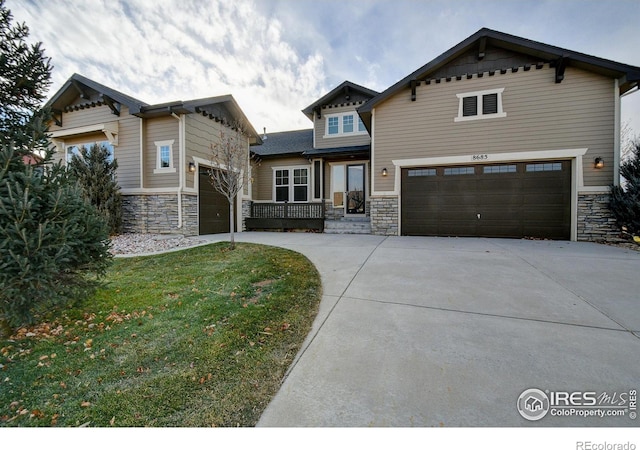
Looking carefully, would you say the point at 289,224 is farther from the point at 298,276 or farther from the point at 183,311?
the point at 183,311

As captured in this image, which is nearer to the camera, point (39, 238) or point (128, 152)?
point (39, 238)

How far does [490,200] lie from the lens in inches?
332

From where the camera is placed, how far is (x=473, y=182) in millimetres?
8594

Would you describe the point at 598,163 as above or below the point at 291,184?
below

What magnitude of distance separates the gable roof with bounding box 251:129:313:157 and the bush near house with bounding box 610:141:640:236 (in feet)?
36.6

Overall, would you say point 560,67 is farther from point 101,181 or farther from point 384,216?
point 101,181

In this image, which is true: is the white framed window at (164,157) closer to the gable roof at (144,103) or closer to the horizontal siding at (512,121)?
the gable roof at (144,103)

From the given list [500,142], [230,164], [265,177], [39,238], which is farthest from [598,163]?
[265,177]

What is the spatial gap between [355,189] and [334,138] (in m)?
3.05

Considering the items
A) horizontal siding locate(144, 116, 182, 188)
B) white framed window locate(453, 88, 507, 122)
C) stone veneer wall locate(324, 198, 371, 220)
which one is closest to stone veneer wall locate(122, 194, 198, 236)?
horizontal siding locate(144, 116, 182, 188)

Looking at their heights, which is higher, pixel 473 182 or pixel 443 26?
pixel 443 26

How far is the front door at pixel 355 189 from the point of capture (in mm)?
12398

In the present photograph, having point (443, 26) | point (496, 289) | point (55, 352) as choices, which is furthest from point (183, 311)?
point (443, 26)
